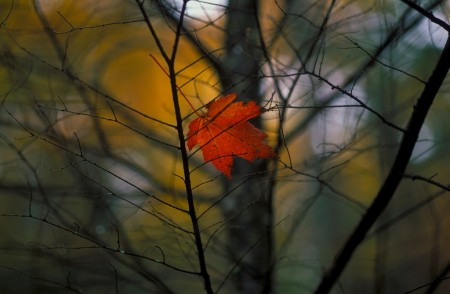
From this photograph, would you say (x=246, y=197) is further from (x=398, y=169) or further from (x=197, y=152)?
(x=398, y=169)

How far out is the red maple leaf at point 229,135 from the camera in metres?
1.37

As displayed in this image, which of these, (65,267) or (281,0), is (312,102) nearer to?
(281,0)

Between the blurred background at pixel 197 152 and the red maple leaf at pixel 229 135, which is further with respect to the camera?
the blurred background at pixel 197 152

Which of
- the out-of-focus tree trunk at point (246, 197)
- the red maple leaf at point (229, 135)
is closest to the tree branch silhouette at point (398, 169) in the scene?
the red maple leaf at point (229, 135)

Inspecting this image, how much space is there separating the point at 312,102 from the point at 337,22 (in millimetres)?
372

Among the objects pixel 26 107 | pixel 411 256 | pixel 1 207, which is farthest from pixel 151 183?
pixel 411 256

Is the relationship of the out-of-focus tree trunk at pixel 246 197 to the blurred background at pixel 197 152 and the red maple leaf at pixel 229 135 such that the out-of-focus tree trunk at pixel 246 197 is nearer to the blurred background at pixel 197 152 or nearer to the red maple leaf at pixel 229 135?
the blurred background at pixel 197 152

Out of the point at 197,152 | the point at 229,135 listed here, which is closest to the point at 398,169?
the point at 229,135

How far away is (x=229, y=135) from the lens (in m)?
1.44

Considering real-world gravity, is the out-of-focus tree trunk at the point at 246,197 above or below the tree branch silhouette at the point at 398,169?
above

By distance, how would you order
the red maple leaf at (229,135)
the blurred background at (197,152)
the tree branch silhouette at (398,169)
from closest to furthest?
1. the tree branch silhouette at (398,169)
2. the red maple leaf at (229,135)
3. the blurred background at (197,152)

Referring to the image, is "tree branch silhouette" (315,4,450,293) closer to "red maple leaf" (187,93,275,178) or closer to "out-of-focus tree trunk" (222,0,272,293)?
"red maple leaf" (187,93,275,178)

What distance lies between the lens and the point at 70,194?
2.17 m

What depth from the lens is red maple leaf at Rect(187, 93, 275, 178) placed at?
1.37 m
